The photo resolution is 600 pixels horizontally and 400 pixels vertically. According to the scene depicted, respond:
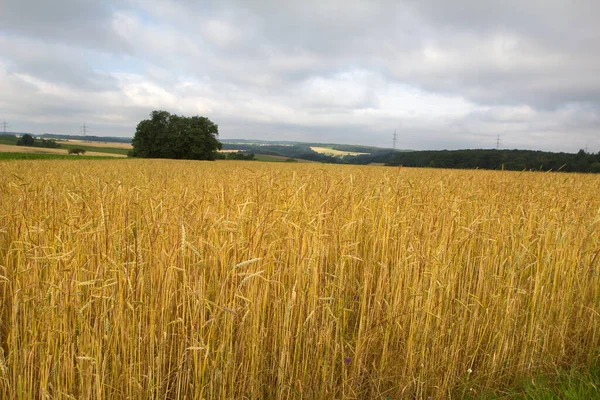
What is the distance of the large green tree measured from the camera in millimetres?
57138

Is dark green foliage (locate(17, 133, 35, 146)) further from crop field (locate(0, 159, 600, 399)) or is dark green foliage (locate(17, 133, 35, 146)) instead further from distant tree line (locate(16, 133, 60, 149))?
crop field (locate(0, 159, 600, 399))

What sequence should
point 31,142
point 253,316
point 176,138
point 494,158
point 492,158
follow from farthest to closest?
point 31,142
point 176,138
point 492,158
point 494,158
point 253,316

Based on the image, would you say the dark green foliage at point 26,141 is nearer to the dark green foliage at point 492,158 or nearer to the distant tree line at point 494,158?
the dark green foliage at point 492,158

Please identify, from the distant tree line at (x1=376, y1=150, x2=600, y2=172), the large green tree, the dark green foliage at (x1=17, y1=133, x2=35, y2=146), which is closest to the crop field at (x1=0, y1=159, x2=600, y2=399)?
the distant tree line at (x1=376, y1=150, x2=600, y2=172)

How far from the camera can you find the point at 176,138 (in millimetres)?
57875

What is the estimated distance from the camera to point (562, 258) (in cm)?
303

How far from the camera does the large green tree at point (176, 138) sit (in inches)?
2250

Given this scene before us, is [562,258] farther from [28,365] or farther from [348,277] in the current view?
[28,365]

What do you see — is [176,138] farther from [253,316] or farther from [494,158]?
[253,316]

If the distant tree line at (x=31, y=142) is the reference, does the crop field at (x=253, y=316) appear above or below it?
below

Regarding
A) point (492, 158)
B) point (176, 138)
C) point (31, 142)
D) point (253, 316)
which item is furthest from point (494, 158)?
point (31, 142)

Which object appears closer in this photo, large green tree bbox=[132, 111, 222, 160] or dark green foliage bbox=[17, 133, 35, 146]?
large green tree bbox=[132, 111, 222, 160]

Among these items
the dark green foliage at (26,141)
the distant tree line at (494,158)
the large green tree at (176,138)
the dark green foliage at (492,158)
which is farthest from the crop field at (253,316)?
the dark green foliage at (26,141)

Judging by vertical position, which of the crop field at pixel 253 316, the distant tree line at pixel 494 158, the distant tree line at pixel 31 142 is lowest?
the crop field at pixel 253 316
